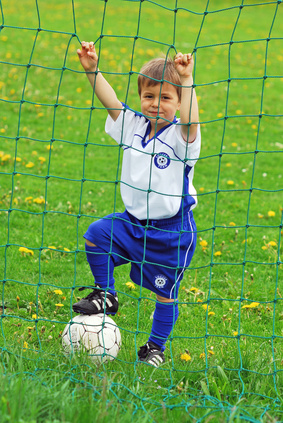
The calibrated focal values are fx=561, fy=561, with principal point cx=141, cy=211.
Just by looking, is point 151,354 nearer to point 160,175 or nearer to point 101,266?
point 101,266

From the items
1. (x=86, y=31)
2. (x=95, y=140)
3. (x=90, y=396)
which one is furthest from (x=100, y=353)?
(x=86, y=31)

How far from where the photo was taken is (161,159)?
303 cm

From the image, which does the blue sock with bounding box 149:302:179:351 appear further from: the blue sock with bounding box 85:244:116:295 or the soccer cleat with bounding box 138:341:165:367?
the blue sock with bounding box 85:244:116:295

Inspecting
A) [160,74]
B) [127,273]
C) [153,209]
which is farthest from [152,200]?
[127,273]

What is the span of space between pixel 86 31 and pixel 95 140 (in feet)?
29.1

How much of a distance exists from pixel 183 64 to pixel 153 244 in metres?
0.96

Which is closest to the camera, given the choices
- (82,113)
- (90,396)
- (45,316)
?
(90,396)

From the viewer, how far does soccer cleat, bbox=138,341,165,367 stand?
118 inches

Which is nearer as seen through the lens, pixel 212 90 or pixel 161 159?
pixel 161 159

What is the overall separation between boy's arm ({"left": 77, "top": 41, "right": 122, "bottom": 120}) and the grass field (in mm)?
114

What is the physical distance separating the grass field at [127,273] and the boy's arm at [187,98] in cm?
11

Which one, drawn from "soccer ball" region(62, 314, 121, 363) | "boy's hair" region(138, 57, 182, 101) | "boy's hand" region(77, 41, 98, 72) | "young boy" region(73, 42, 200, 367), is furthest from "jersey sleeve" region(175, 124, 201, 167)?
"soccer ball" region(62, 314, 121, 363)

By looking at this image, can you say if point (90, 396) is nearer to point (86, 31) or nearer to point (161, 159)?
point (161, 159)

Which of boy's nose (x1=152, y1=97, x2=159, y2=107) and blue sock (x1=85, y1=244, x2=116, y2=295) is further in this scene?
blue sock (x1=85, y1=244, x2=116, y2=295)
